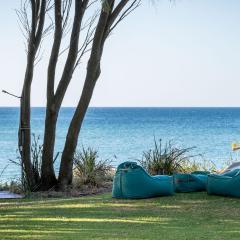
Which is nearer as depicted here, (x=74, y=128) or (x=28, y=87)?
(x=74, y=128)

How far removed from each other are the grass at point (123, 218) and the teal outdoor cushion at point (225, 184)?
0.13 metres

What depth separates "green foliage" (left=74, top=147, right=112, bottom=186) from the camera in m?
11.9

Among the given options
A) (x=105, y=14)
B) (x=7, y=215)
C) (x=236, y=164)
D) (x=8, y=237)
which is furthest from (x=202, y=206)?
(x=105, y=14)

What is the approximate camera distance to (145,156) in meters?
12.8

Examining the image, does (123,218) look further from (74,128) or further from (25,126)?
(25,126)

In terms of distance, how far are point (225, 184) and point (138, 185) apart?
1.21 m

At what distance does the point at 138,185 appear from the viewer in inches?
377

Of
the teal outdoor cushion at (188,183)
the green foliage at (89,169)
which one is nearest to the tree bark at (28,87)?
the green foliage at (89,169)

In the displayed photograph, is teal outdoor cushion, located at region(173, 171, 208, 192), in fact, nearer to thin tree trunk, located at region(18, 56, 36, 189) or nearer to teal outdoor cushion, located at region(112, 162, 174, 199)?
teal outdoor cushion, located at region(112, 162, 174, 199)

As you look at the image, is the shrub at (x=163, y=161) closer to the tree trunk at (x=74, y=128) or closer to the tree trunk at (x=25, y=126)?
the tree trunk at (x=74, y=128)

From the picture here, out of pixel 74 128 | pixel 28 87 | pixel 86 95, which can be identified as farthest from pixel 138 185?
pixel 28 87

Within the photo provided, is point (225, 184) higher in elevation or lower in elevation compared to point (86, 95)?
lower

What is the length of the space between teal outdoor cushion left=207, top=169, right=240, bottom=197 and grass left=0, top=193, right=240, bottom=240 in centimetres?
13

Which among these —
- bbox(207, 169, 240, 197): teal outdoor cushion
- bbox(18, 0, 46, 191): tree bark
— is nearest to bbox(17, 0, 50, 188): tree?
bbox(18, 0, 46, 191): tree bark
